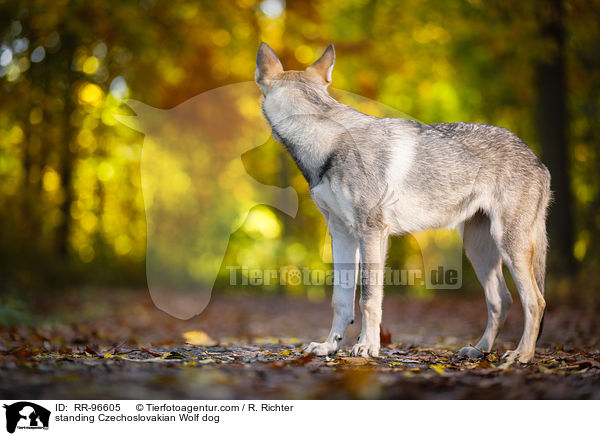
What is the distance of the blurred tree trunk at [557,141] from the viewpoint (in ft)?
36.9

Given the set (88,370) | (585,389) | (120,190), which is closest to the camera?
(585,389)

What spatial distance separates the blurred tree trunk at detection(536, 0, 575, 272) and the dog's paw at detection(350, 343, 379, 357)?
336 inches

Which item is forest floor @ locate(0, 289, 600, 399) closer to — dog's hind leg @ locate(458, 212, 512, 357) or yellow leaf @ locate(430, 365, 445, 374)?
yellow leaf @ locate(430, 365, 445, 374)

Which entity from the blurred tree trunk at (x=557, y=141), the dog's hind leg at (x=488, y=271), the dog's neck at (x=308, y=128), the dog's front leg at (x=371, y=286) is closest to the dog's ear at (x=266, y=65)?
the dog's neck at (x=308, y=128)

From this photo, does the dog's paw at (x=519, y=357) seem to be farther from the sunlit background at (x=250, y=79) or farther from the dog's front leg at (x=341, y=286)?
the sunlit background at (x=250, y=79)

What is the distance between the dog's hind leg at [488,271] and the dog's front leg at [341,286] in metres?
1.17

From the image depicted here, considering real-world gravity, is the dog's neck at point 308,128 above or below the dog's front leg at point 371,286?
above

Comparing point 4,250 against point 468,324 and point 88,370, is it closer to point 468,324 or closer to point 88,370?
point 88,370

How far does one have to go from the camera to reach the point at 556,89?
11.6 metres

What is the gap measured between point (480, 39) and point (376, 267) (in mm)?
9920

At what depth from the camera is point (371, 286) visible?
169 inches

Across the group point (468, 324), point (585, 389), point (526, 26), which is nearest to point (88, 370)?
point (585, 389)

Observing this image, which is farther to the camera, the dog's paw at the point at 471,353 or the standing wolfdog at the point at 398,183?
the dog's paw at the point at 471,353

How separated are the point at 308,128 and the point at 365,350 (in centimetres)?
204
